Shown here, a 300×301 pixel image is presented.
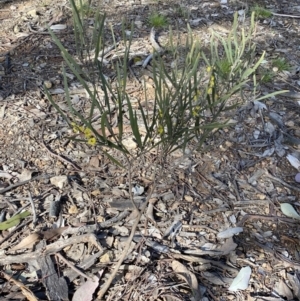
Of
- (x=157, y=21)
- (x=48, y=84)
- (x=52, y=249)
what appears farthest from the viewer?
(x=157, y=21)

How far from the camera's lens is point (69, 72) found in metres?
2.46

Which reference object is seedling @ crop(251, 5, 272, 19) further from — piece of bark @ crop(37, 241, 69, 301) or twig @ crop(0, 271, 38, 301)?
twig @ crop(0, 271, 38, 301)

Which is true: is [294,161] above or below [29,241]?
below

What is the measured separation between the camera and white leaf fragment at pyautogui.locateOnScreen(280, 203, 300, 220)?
5.86ft

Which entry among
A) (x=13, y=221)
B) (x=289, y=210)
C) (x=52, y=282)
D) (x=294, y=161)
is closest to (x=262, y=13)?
(x=294, y=161)

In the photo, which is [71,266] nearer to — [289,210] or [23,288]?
[23,288]

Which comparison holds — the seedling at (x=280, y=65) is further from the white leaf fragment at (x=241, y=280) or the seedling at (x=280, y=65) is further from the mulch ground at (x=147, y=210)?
the white leaf fragment at (x=241, y=280)

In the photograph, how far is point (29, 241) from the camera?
161 cm

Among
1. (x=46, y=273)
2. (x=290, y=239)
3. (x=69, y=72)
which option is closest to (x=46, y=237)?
(x=46, y=273)

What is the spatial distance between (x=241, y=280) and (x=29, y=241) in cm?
78

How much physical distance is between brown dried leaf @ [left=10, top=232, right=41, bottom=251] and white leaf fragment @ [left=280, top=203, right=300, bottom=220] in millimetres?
981

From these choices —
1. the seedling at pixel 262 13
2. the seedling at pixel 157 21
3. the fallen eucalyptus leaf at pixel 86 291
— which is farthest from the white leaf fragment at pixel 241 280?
the seedling at pixel 262 13

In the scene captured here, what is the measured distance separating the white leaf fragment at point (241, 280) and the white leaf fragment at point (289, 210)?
1.13 feet

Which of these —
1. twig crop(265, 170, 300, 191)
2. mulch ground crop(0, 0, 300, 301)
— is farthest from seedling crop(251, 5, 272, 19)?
twig crop(265, 170, 300, 191)
